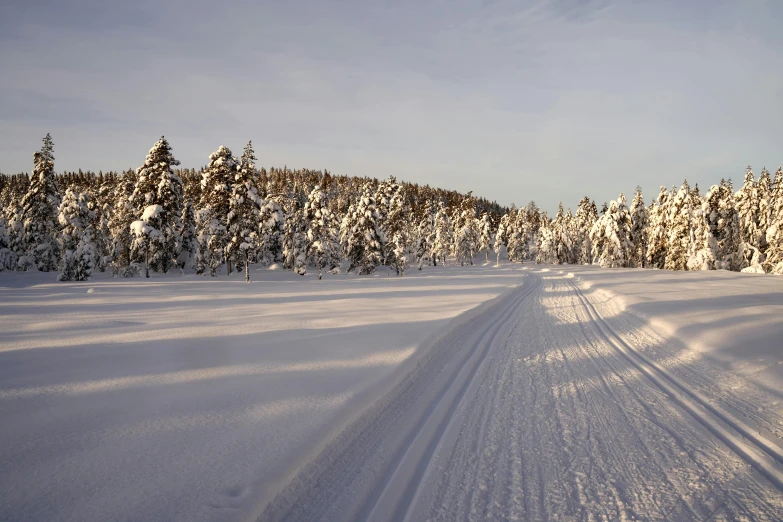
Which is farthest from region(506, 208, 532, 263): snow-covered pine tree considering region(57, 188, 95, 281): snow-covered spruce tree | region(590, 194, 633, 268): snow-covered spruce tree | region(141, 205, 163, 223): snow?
region(57, 188, 95, 281): snow-covered spruce tree

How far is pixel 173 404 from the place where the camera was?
5.66 meters

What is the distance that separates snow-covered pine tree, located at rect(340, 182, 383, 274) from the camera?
41.1 meters

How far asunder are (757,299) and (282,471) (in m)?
23.3

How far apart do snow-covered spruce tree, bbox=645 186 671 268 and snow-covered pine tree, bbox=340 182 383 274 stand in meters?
40.9

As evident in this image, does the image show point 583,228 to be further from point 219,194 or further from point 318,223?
point 219,194

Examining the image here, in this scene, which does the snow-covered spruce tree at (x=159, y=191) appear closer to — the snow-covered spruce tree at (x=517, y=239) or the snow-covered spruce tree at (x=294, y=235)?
the snow-covered spruce tree at (x=294, y=235)

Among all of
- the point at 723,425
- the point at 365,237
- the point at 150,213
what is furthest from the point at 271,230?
the point at 723,425

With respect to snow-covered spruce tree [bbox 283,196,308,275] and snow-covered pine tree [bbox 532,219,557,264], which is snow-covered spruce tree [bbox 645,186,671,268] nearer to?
snow-covered pine tree [bbox 532,219,557,264]

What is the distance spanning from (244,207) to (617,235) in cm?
5659

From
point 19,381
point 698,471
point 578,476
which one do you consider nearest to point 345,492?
point 578,476

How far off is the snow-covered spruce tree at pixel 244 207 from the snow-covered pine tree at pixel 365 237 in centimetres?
1122

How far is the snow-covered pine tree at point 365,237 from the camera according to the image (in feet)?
135

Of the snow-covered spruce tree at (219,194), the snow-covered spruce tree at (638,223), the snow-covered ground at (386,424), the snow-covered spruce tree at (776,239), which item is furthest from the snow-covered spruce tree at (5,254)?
the snow-covered spruce tree at (638,223)

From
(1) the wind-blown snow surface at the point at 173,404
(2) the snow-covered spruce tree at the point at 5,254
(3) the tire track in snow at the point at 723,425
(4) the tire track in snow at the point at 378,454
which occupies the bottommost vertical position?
(3) the tire track in snow at the point at 723,425
